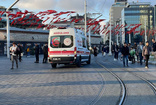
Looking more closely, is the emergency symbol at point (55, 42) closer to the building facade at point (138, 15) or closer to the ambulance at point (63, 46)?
the ambulance at point (63, 46)

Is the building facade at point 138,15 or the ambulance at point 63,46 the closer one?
the ambulance at point 63,46

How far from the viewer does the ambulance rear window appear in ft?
51.1

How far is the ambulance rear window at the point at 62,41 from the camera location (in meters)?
15.6

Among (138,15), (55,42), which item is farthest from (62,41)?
(138,15)

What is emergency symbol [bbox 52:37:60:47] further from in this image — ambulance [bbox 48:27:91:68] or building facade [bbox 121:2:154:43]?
building facade [bbox 121:2:154:43]

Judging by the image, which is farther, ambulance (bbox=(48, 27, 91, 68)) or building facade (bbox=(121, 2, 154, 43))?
building facade (bbox=(121, 2, 154, 43))

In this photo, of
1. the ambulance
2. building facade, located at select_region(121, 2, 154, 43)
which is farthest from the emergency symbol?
building facade, located at select_region(121, 2, 154, 43)

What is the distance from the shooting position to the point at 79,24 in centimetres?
11162

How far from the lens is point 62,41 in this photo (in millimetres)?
15648

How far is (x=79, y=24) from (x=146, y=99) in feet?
348

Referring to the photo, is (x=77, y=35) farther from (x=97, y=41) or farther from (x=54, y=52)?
(x=97, y=41)

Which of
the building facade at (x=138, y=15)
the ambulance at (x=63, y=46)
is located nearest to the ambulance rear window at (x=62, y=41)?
the ambulance at (x=63, y=46)

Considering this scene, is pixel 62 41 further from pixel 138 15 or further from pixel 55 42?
pixel 138 15

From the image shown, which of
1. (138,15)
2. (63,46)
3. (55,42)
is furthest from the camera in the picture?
(138,15)
